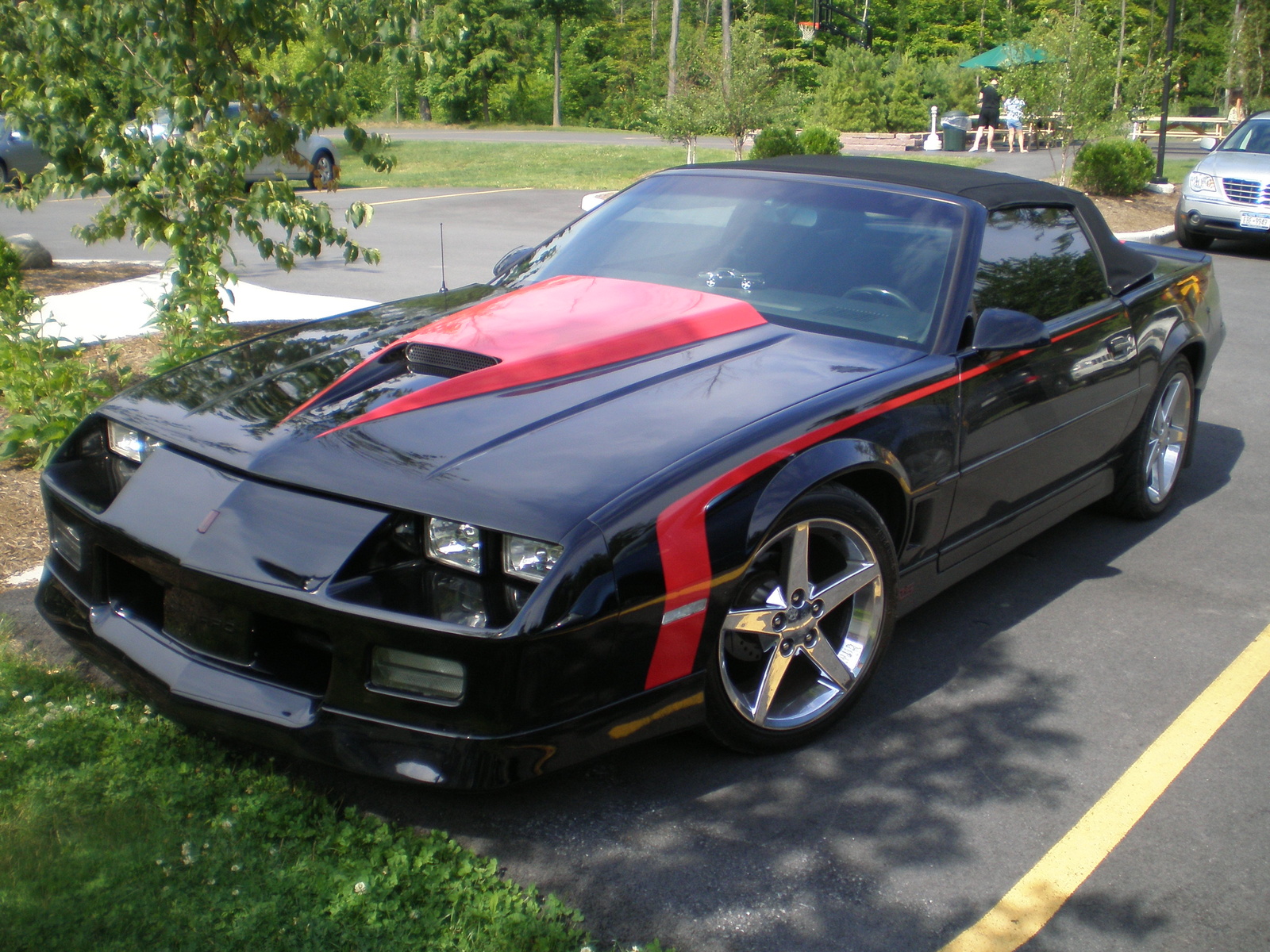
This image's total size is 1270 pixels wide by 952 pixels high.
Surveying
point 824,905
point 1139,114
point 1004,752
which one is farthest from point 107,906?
point 1139,114

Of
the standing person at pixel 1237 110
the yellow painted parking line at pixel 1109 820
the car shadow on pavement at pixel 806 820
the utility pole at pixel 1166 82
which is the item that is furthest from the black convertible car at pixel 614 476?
the standing person at pixel 1237 110

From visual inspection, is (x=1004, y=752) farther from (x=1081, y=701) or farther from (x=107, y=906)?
(x=107, y=906)

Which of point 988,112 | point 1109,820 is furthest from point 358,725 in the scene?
point 988,112

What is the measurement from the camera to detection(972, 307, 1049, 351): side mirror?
3.46m

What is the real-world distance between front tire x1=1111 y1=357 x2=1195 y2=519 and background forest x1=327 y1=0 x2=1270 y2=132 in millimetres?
13267

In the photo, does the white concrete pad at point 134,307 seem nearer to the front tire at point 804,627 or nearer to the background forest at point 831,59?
the front tire at point 804,627

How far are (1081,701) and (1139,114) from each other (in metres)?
17.3

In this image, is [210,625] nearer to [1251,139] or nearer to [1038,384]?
[1038,384]

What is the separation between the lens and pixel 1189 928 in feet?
8.12

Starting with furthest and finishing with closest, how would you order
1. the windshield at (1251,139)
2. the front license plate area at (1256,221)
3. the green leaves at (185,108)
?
the windshield at (1251,139), the front license plate area at (1256,221), the green leaves at (185,108)

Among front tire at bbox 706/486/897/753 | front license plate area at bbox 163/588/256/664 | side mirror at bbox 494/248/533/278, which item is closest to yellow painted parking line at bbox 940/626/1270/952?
front tire at bbox 706/486/897/753

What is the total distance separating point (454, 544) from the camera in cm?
246

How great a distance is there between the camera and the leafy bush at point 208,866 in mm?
2266

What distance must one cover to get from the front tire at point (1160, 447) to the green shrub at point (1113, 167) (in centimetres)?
1307
